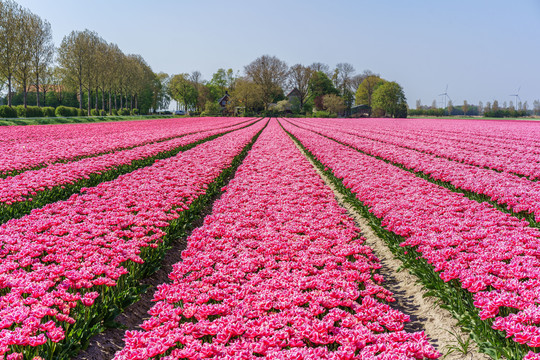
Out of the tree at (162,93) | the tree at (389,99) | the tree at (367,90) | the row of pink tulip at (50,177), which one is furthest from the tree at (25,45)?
the tree at (367,90)

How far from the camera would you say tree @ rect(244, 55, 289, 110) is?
97850 mm

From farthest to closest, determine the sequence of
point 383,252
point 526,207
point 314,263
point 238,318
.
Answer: point 526,207 → point 383,252 → point 314,263 → point 238,318

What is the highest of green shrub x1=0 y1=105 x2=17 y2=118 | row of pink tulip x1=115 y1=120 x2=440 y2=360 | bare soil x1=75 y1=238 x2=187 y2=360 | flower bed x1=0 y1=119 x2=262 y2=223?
green shrub x1=0 y1=105 x2=17 y2=118

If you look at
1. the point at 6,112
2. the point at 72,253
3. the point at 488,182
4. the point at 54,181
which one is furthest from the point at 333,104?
the point at 72,253

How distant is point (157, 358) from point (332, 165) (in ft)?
36.4

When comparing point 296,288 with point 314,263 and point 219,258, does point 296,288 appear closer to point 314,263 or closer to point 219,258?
point 314,263

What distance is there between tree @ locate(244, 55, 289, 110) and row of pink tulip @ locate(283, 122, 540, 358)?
91.6m

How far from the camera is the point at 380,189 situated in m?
8.82

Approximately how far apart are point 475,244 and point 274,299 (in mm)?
3384

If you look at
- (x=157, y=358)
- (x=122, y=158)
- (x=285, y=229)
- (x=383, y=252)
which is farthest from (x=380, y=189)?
(x=122, y=158)

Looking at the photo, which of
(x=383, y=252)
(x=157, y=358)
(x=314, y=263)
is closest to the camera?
(x=157, y=358)

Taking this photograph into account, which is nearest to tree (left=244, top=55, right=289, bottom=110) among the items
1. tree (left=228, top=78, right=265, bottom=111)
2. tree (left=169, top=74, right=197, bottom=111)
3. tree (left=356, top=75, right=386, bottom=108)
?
tree (left=228, top=78, right=265, bottom=111)

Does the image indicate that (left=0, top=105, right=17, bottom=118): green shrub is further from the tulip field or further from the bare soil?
the bare soil

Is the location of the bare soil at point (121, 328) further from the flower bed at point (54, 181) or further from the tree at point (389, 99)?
the tree at point (389, 99)
